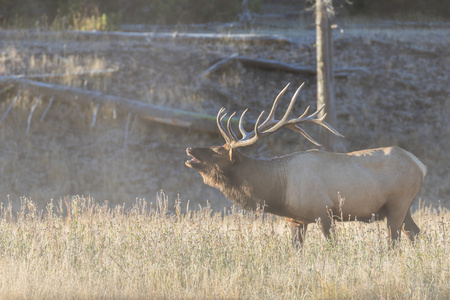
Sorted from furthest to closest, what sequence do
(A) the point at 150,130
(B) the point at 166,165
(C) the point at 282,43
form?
(C) the point at 282,43
(A) the point at 150,130
(B) the point at 166,165

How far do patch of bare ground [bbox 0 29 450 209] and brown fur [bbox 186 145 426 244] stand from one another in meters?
6.80

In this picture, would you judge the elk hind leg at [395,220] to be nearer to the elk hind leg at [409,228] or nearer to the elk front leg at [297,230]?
the elk hind leg at [409,228]

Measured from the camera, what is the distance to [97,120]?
55.9 ft

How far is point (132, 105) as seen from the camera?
54.2 feet

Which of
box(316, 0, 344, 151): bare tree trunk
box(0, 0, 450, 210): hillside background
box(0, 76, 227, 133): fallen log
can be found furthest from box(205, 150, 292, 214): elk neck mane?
box(0, 76, 227, 133): fallen log

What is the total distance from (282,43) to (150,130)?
5923 mm

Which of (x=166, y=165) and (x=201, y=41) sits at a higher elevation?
(x=201, y=41)

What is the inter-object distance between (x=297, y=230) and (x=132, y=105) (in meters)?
9.65

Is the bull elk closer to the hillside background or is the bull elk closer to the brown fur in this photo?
the brown fur

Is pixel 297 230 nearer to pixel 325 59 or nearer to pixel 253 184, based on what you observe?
pixel 253 184

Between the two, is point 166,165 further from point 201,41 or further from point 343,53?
point 343,53

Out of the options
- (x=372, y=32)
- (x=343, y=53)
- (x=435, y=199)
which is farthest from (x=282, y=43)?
(x=435, y=199)

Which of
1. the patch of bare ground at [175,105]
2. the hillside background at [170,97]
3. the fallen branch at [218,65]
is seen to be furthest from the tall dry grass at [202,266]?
the fallen branch at [218,65]

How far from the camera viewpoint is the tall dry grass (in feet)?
18.5
